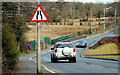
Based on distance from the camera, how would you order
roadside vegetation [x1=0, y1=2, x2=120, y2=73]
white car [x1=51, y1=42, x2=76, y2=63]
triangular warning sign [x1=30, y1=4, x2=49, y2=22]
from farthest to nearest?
white car [x1=51, y1=42, x2=76, y2=63] → roadside vegetation [x1=0, y1=2, x2=120, y2=73] → triangular warning sign [x1=30, y1=4, x2=49, y2=22]

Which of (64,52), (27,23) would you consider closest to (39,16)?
(64,52)

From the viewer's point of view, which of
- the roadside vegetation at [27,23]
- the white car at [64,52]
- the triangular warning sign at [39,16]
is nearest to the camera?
the triangular warning sign at [39,16]

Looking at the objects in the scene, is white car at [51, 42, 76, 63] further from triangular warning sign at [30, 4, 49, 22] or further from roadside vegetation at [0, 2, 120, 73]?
triangular warning sign at [30, 4, 49, 22]

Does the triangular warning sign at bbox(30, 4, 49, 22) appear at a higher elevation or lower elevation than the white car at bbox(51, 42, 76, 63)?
higher

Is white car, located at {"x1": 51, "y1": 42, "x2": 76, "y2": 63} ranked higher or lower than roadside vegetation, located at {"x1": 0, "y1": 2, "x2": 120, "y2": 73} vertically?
lower

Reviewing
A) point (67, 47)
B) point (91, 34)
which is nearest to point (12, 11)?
point (67, 47)

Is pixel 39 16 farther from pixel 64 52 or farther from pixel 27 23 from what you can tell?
pixel 27 23

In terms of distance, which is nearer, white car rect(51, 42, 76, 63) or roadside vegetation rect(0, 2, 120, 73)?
roadside vegetation rect(0, 2, 120, 73)

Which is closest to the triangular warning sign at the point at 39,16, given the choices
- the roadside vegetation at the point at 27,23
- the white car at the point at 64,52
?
the roadside vegetation at the point at 27,23

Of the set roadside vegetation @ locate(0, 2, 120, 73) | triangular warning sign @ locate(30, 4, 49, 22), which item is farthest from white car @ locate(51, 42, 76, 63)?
triangular warning sign @ locate(30, 4, 49, 22)

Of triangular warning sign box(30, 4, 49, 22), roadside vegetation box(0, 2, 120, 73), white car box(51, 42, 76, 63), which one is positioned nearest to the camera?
triangular warning sign box(30, 4, 49, 22)

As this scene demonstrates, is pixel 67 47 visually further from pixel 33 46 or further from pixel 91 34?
pixel 91 34

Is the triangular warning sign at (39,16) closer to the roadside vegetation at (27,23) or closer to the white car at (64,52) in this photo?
the roadside vegetation at (27,23)

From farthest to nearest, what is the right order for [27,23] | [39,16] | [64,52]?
[27,23]
[64,52]
[39,16]
